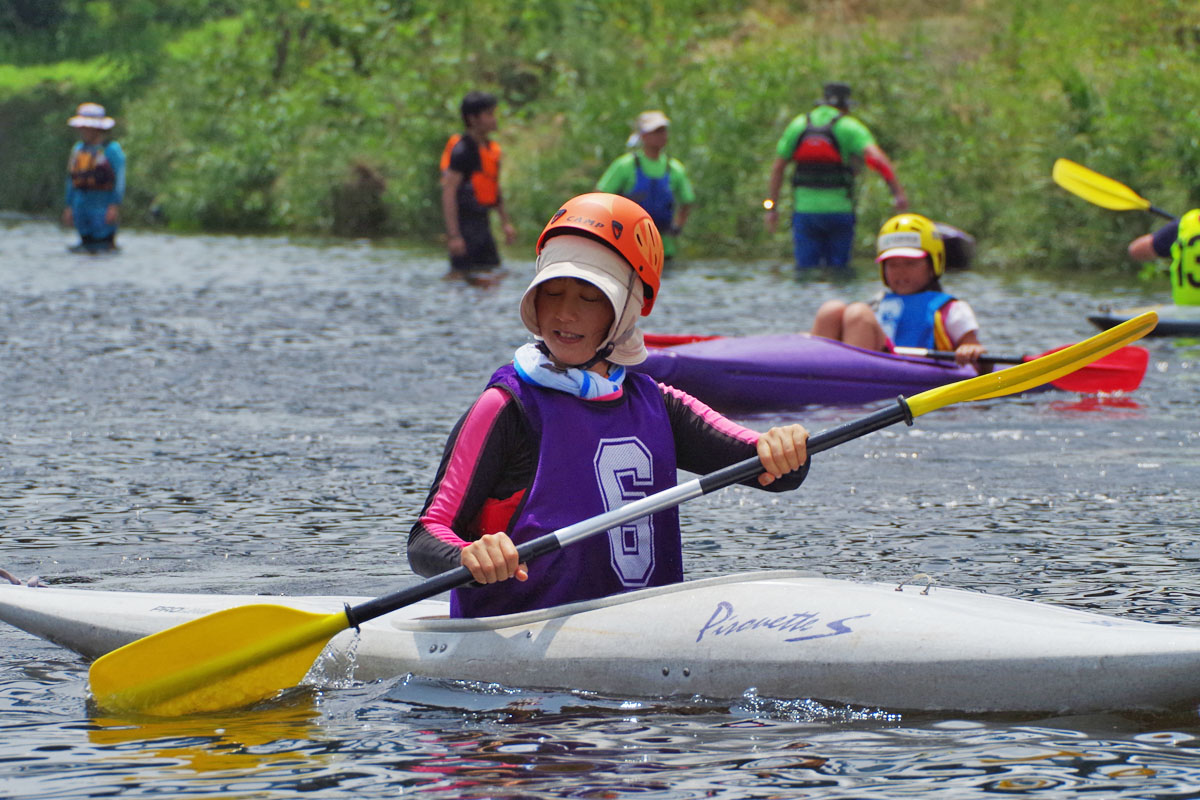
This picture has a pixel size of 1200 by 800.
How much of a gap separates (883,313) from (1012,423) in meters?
1.11

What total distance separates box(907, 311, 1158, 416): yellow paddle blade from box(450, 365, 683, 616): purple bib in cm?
57

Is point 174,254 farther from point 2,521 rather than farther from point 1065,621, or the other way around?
point 1065,621

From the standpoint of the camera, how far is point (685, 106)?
20.2 meters

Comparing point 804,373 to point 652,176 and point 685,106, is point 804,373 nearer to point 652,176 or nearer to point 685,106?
point 652,176

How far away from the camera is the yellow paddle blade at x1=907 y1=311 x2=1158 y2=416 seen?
12.3ft

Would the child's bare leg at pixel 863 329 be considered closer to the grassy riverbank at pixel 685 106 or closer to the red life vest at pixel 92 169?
the grassy riverbank at pixel 685 106

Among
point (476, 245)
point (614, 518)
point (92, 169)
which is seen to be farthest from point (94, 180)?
point (614, 518)

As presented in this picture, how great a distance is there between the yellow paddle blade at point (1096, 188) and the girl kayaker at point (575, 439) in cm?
890

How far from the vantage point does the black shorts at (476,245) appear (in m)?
14.8

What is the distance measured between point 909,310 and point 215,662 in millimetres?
5296

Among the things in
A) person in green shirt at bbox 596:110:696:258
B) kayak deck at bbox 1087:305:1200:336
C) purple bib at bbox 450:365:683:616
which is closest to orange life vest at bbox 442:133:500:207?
person in green shirt at bbox 596:110:696:258

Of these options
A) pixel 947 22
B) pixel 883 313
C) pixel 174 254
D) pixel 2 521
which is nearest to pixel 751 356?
pixel 883 313

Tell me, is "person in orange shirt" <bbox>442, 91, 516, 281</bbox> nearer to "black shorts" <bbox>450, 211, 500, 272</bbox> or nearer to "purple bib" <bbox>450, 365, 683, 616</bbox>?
"black shorts" <bbox>450, 211, 500, 272</bbox>

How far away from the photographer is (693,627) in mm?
3557
